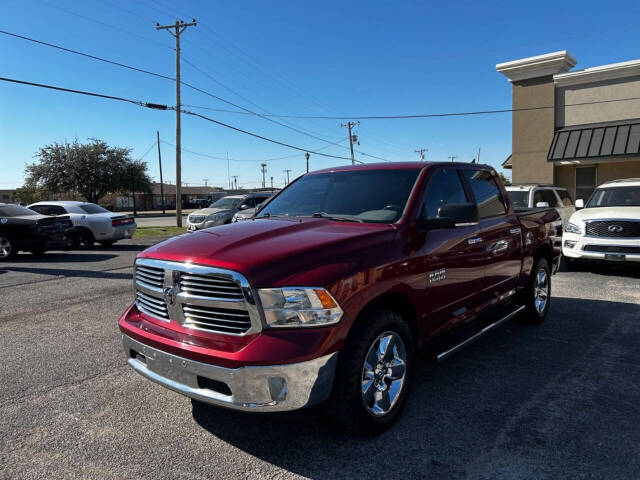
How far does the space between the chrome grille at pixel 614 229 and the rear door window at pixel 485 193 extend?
5.00m

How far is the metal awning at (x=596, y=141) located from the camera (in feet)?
56.1

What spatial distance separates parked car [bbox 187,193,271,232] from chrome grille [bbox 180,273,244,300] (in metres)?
14.3

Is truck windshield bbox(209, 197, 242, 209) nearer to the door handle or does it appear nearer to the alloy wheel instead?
the door handle

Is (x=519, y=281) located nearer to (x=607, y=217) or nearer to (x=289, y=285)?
(x=289, y=285)

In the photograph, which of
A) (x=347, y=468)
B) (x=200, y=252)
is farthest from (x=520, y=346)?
(x=200, y=252)

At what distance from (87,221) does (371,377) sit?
1365 centimetres

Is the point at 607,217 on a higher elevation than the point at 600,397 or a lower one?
higher

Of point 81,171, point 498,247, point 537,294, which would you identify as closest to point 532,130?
point 537,294

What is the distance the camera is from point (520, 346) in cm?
484

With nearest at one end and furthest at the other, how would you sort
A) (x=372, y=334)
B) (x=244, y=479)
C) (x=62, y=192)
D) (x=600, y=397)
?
1. (x=244, y=479)
2. (x=372, y=334)
3. (x=600, y=397)
4. (x=62, y=192)

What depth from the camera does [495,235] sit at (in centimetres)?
452

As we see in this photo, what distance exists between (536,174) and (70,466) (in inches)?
822

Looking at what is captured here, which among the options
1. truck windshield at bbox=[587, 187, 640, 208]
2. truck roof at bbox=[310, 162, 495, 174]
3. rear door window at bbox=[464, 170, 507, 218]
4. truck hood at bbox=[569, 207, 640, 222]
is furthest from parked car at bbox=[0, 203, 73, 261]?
truck windshield at bbox=[587, 187, 640, 208]

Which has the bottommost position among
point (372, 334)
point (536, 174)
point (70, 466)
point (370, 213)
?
point (70, 466)
